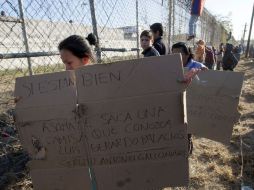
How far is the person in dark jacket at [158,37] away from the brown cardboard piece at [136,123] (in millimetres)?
2470

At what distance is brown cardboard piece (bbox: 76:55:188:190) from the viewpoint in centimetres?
151

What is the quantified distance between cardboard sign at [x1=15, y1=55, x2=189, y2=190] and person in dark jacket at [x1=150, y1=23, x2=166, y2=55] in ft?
8.12

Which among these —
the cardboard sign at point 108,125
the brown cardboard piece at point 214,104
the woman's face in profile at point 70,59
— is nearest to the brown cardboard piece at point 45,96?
the cardboard sign at point 108,125

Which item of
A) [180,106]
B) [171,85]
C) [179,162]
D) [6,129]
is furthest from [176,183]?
[6,129]

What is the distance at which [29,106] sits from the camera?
1575 millimetres

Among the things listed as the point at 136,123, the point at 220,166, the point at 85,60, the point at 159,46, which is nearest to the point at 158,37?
the point at 159,46

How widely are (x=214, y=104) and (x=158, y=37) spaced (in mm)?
1948

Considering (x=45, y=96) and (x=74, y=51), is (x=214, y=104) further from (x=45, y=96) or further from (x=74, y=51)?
(x=45, y=96)

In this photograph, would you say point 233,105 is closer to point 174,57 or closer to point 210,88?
point 210,88

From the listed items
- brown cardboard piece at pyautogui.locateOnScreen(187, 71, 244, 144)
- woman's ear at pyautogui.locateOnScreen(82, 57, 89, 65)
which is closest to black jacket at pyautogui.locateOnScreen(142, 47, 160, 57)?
brown cardboard piece at pyautogui.locateOnScreen(187, 71, 244, 144)

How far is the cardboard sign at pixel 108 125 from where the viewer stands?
1.52 m

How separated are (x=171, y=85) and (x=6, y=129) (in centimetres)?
315

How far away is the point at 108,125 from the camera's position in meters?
1.57

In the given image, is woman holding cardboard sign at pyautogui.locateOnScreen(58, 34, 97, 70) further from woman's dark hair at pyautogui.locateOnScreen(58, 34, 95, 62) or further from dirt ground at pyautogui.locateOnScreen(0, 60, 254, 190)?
dirt ground at pyautogui.locateOnScreen(0, 60, 254, 190)
